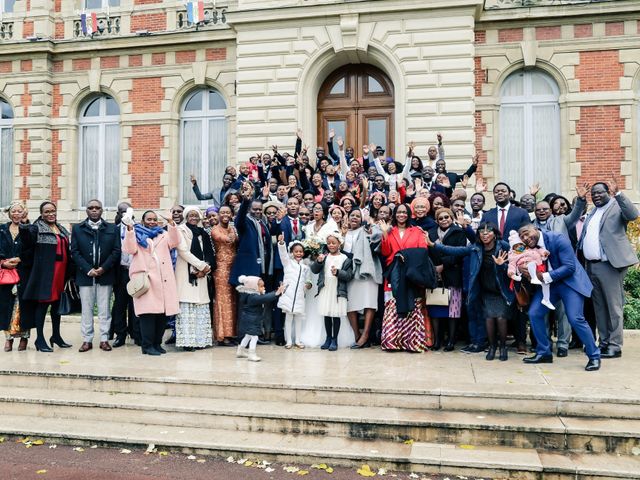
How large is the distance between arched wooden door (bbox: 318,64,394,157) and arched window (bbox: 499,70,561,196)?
2880mm

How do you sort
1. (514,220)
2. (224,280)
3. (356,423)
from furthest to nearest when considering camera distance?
(224,280)
(514,220)
(356,423)

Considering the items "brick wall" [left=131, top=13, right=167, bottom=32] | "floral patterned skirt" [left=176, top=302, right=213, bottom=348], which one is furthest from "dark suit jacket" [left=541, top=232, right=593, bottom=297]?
"brick wall" [left=131, top=13, right=167, bottom=32]

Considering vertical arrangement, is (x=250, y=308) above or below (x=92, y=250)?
below

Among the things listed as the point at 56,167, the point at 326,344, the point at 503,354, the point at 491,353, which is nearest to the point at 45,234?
the point at 326,344

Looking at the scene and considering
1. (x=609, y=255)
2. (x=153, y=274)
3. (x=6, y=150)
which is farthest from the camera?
(x=6, y=150)

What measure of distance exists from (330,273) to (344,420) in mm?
3044

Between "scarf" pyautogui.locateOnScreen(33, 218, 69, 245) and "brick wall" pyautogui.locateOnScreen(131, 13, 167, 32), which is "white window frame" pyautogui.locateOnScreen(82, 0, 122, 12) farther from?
"scarf" pyautogui.locateOnScreen(33, 218, 69, 245)

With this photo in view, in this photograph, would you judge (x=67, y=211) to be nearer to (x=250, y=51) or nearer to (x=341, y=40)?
(x=250, y=51)

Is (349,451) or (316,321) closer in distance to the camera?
(349,451)

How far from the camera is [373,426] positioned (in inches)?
212

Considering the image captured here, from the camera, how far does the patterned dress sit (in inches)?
328

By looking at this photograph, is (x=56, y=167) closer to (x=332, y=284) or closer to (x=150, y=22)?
(x=150, y=22)

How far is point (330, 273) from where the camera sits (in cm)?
823

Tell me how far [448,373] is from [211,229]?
3794 mm
